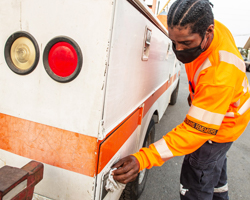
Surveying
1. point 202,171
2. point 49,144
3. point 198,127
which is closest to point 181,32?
point 198,127

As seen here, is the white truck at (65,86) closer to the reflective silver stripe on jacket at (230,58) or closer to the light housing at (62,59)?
the light housing at (62,59)

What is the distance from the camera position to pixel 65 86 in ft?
3.28

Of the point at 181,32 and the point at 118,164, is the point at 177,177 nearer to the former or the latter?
the point at 118,164

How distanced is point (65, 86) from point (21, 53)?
12.5 inches

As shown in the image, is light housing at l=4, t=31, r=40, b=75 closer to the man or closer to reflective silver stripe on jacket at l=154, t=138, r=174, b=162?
the man

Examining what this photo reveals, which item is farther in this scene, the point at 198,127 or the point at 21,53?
the point at 198,127

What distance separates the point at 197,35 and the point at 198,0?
9.2 inches

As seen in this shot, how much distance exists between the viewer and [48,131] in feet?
3.53

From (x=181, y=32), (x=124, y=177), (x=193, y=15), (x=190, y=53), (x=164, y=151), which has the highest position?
(x=193, y=15)

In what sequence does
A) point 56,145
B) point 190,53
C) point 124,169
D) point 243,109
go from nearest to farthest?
point 56,145
point 124,169
point 190,53
point 243,109

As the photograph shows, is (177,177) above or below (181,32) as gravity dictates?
below

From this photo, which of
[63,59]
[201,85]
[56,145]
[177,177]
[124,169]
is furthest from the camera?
[177,177]

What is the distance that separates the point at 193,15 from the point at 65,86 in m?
0.94

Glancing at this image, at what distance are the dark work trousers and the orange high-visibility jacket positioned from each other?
15.1 inches
